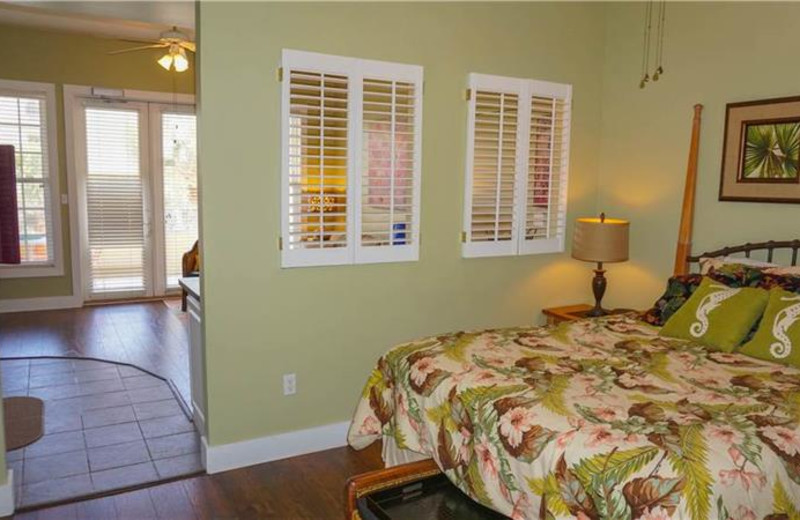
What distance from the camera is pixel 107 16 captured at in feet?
12.1

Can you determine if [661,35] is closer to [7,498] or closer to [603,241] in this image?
[603,241]

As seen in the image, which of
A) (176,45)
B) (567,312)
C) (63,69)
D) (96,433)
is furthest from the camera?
(63,69)

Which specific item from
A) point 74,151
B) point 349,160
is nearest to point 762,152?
point 349,160

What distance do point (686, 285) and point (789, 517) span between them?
5.24 feet

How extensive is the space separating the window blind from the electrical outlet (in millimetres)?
4676

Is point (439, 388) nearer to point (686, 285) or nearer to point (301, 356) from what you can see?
point (301, 356)

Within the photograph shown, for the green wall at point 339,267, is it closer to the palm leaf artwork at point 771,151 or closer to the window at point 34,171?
the palm leaf artwork at point 771,151

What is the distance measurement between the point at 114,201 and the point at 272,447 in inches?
189

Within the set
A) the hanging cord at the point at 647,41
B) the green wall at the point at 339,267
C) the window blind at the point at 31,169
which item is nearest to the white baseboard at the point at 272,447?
the green wall at the point at 339,267

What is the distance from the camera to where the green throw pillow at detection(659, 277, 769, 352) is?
2.63m

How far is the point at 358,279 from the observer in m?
3.38

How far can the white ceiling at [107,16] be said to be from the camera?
11.0ft

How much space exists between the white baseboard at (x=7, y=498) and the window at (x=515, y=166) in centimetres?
257

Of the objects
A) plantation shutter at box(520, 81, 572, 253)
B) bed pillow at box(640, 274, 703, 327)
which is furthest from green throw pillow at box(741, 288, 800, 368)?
plantation shutter at box(520, 81, 572, 253)
